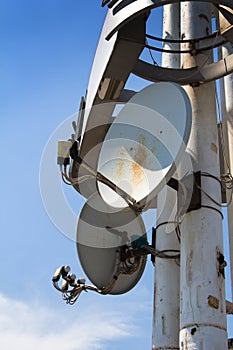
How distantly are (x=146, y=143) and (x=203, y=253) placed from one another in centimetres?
217

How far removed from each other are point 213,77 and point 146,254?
10.7ft

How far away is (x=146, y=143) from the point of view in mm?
9570

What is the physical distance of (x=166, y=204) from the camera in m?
10.4

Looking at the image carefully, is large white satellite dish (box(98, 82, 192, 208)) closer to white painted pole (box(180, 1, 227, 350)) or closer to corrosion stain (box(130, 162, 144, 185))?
corrosion stain (box(130, 162, 144, 185))

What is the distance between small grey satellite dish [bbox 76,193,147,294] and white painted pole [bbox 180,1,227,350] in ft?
5.22

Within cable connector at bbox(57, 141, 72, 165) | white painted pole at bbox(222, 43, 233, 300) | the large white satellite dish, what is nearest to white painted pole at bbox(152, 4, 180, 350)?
the large white satellite dish

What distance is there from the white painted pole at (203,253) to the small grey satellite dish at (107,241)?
5.22ft

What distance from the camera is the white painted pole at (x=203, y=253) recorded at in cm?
795

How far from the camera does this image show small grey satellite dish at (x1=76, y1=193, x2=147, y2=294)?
10.2 m

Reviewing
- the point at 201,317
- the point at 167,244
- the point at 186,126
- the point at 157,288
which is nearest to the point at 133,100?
the point at 186,126

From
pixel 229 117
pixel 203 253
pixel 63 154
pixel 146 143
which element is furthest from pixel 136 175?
pixel 229 117

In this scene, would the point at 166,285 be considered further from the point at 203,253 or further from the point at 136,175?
the point at 136,175

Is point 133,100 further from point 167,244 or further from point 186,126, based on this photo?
point 167,244

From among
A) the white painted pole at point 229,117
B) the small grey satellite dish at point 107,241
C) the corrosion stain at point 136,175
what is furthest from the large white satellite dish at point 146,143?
the white painted pole at point 229,117
